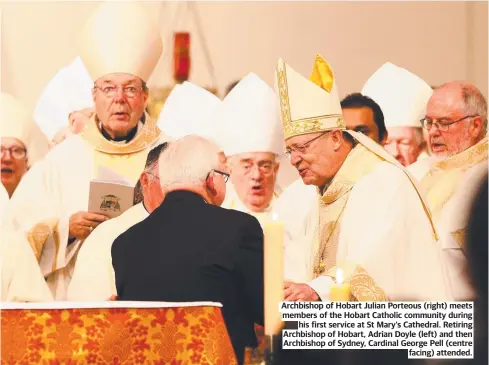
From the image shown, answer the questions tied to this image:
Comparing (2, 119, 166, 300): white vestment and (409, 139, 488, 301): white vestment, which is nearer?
(409, 139, 488, 301): white vestment

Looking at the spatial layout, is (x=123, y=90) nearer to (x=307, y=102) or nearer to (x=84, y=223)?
(x=84, y=223)

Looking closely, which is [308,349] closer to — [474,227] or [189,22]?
[474,227]

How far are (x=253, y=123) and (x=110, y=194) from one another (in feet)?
2.83

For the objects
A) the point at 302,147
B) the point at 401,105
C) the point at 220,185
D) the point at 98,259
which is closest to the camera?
the point at 220,185

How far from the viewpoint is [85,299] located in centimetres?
544

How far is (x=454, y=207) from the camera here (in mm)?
5461

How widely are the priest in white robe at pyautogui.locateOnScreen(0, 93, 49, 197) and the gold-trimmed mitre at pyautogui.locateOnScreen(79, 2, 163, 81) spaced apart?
1.44 feet

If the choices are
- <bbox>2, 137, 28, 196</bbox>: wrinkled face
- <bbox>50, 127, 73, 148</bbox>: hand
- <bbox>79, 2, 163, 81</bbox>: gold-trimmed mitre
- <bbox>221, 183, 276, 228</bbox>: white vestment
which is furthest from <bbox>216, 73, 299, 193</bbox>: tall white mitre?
<bbox>2, 137, 28, 196</bbox>: wrinkled face

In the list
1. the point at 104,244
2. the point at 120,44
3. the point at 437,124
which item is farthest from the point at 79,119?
the point at 437,124

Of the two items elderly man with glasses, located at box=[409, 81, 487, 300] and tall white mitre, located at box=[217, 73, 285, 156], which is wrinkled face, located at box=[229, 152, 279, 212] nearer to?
tall white mitre, located at box=[217, 73, 285, 156]

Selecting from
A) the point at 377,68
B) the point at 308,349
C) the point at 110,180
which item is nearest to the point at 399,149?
the point at 377,68

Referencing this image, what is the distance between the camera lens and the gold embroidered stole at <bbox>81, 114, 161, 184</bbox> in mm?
5535

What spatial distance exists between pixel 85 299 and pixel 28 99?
114 cm

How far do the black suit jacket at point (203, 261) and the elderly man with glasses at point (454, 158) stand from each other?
1.22m
